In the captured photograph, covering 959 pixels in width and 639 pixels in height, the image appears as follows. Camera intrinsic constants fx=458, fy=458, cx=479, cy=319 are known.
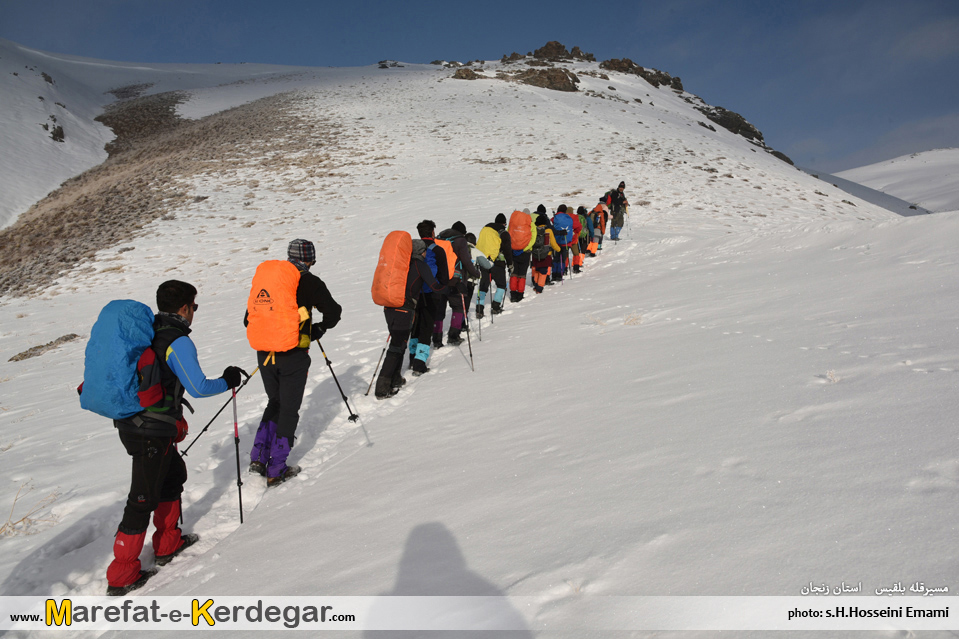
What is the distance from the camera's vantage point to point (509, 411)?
4.62 metres

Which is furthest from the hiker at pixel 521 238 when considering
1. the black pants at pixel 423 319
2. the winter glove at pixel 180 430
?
the winter glove at pixel 180 430

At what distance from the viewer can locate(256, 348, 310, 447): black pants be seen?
4.31 metres

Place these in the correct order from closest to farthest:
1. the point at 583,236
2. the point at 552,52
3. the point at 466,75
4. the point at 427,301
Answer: the point at 427,301, the point at 583,236, the point at 466,75, the point at 552,52

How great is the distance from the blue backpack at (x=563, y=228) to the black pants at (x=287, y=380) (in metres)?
7.94

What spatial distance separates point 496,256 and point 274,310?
5286 millimetres

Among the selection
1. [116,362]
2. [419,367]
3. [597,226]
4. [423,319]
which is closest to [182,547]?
[116,362]

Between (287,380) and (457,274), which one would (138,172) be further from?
(287,380)

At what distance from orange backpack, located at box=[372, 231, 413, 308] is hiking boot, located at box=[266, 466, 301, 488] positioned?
218cm

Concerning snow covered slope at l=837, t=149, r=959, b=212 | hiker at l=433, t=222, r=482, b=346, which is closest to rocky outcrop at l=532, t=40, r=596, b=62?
snow covered slope at l=837, t=149, r=959, b=212

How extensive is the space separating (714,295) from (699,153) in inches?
909

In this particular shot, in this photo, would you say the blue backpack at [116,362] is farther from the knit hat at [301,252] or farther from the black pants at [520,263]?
the black pants at [520,263]

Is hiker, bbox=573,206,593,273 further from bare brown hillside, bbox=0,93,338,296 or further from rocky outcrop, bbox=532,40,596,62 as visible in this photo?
rocky outcrop, bbox=532,40,596,62

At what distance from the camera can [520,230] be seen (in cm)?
938

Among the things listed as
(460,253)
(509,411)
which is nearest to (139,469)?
(509,411)
